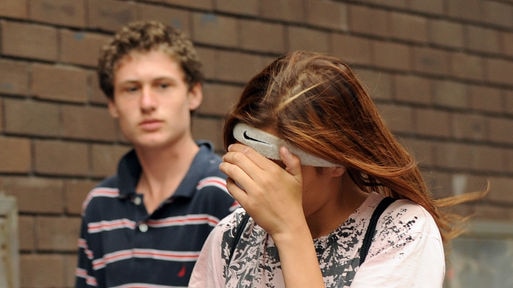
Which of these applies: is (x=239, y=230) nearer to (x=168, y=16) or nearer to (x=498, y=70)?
(x=168, y=16)

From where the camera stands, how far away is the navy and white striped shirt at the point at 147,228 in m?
3.86

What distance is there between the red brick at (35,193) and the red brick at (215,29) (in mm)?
972

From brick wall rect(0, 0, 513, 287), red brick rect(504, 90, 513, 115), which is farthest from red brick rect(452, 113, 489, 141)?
red brick rect(504, 90, 513, 115)

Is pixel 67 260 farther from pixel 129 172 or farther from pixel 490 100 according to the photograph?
pixel 490 100

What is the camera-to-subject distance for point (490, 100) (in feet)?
21.8

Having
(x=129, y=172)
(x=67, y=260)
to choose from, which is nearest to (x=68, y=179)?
(x=67, y=260)

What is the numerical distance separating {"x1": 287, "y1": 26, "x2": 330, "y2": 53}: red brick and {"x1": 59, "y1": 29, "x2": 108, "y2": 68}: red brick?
1.11m

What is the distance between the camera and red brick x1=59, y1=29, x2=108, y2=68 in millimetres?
4848

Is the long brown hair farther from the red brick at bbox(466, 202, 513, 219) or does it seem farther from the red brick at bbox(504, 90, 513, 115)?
the red brick at bbox(504, 90, 513, 115)

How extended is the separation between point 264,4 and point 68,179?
1364 millimetres

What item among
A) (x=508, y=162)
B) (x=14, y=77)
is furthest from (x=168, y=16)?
(x=508, y=162)

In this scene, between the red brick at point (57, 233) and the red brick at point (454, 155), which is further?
the red brick at point (454, 155)

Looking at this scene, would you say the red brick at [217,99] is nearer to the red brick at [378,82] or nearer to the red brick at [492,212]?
the red brick at [378,82]

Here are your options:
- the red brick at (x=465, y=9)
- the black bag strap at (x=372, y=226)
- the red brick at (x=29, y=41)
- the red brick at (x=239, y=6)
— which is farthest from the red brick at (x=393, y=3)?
the black bag strap at (x=372, y=226)
